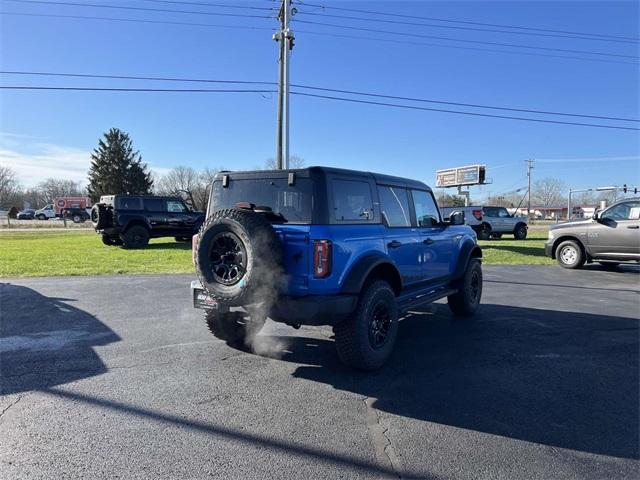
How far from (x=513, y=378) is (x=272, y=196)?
2.92 metres

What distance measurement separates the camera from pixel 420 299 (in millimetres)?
5609

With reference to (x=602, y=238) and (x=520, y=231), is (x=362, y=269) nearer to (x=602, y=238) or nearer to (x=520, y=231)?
(x=602, y=238)

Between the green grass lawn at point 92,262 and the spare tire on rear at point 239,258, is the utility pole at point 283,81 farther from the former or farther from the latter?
the spare tire on rear at point 239,258

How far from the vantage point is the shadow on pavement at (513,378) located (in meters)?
3.35

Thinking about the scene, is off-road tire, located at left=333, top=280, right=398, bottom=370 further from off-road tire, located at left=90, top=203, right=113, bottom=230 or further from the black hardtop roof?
off-road tire, located at left=90, top=203, right=113, bottom=230

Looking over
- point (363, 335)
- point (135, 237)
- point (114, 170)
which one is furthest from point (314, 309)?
point (114, 170)

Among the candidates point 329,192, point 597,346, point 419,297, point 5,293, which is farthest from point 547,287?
point 5,293

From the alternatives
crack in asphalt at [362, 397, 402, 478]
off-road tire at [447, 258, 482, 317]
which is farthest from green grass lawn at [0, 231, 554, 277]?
crack in asphalt at [362, 397, 402, 478]

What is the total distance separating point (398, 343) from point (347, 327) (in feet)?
4.54

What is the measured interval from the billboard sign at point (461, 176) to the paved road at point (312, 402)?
27669mm

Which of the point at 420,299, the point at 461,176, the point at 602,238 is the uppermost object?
the point at 461,176

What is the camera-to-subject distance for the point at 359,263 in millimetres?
4363

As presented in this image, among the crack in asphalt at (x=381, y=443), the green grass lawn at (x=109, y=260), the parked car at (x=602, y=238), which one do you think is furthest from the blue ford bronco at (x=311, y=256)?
the parked car at (x=602, y=238)

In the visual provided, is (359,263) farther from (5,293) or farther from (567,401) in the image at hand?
(5,293)
